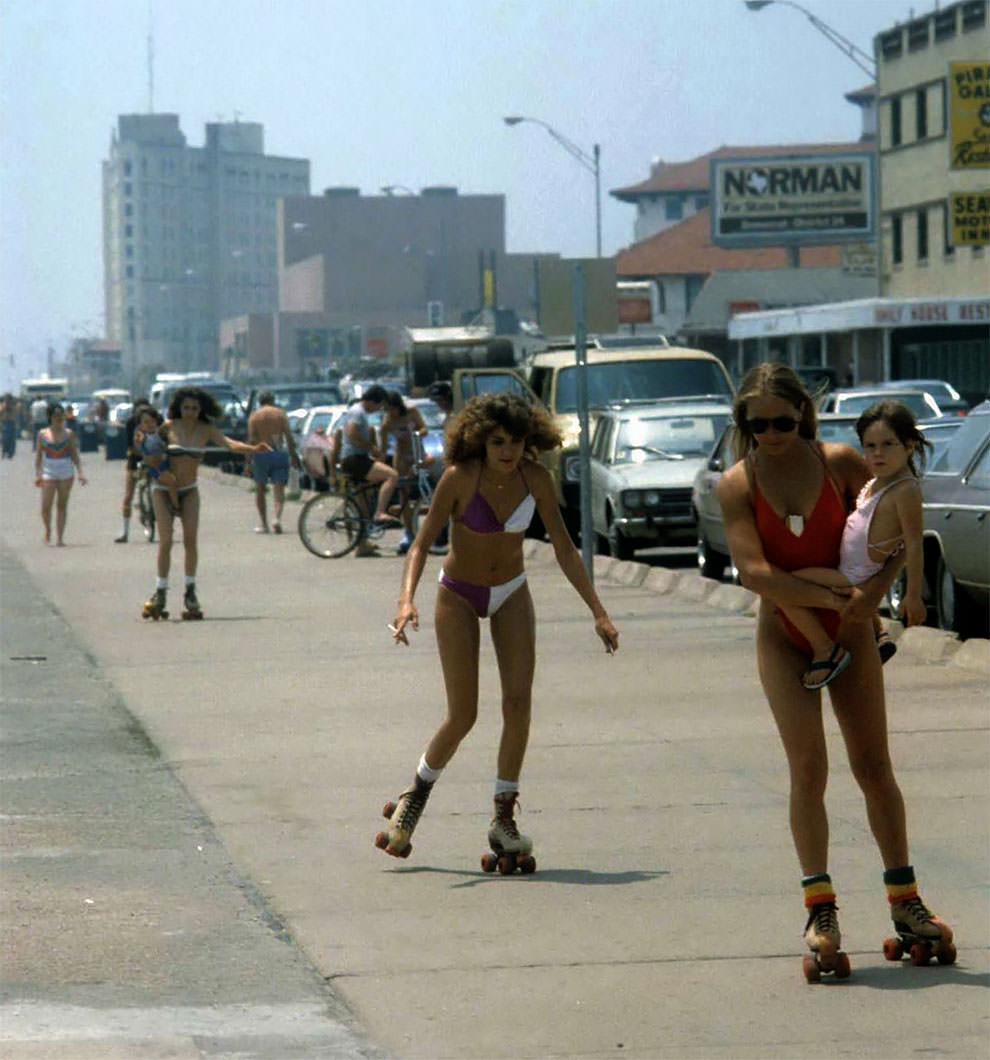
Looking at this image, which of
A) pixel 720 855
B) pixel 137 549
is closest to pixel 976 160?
pixel 137 549

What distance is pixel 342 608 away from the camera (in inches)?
771

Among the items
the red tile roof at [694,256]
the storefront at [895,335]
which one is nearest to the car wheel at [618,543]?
the storefront at [895,335]

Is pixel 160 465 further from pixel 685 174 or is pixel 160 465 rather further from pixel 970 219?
pixel 685 174

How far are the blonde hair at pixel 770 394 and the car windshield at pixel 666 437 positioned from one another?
17.9 m

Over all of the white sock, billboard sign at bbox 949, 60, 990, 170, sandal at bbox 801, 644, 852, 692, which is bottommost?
the white sock

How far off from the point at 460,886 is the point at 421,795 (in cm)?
51

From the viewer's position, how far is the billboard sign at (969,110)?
42125mm

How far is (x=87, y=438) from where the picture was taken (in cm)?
→ 8306

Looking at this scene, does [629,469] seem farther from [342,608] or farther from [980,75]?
[980,75]

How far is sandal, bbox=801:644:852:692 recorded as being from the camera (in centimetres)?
663

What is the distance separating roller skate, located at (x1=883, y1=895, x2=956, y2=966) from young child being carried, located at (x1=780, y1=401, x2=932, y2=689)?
69 centimetres

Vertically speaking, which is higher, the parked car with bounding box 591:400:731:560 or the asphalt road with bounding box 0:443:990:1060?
the parked car with bounding box 591:400:731:560

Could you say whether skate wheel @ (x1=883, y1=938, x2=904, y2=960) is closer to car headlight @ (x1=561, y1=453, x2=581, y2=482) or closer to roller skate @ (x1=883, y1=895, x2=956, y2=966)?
roller skate @ (x1=883, y1=895, x2=956, y2=966)

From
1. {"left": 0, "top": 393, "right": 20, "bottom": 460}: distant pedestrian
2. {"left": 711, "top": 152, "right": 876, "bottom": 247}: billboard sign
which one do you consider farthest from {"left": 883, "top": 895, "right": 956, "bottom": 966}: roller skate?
{"left": 711, "top": 152, "right": 876, "bottom": 247}: billboard sign
